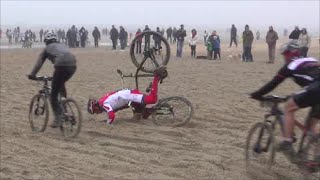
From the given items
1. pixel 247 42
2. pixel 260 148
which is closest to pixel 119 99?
pixel 260 148

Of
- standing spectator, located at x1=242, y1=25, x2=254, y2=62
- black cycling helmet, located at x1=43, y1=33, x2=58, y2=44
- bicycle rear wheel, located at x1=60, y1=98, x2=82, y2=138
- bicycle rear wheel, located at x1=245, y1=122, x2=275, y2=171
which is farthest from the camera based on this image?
standing spectator, located at x1=242, y1=25, x2=254, y2=62

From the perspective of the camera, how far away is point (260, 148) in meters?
7.15

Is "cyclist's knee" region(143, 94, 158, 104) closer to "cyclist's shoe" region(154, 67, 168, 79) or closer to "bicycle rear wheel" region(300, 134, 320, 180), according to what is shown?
"cyclist's shoe" region(154, 67, 168, 79)

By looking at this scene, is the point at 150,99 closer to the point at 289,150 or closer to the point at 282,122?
the point at 282,122

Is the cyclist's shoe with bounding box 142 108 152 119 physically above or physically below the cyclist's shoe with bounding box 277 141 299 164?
below

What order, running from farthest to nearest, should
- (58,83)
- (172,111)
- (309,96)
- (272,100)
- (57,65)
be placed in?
1. (172,111)
2. (58,83)
3. (57,65)
4. (272,100)
5. (309,96)

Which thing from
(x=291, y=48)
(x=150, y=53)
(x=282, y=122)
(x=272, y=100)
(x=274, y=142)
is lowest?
(x=274, y=142)

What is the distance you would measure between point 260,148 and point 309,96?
42.3 inches

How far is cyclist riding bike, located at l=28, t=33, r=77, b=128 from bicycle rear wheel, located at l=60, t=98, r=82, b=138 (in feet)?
0.31

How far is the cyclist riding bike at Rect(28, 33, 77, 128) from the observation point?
9.42 metres

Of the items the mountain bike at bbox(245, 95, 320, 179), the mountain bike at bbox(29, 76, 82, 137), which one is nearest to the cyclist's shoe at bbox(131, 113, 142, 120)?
the mountain bike at bbox(29, 76, 82, 137)

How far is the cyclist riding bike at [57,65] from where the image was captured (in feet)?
30.9

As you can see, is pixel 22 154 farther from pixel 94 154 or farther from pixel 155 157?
pixel 155 157

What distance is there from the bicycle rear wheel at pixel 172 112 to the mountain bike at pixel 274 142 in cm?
313
